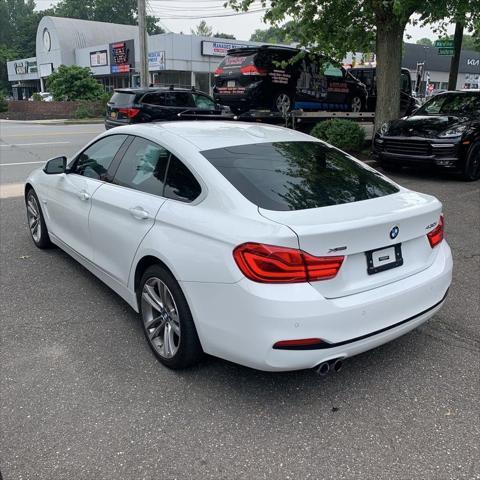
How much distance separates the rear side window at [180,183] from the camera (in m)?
3.17

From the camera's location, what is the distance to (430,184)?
9.28 meters

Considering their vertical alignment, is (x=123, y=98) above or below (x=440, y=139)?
above

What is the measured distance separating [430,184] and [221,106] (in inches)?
300

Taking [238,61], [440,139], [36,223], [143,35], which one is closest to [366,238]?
[36,223]

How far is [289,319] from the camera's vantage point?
2.56 m

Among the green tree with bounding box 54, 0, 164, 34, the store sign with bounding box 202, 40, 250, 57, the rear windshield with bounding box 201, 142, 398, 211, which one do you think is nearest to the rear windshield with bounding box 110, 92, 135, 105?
the rear windshield with bounding box 201, 142, 398, 211

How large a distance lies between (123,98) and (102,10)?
103 m

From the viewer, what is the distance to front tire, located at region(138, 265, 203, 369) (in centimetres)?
303

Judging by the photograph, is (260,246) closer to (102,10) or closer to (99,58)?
(99,58)

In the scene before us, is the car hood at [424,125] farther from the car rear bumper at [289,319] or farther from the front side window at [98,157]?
the car rear bumper at [289,319]

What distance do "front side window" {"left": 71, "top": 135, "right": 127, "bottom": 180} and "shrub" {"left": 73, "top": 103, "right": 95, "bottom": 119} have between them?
32695 mm

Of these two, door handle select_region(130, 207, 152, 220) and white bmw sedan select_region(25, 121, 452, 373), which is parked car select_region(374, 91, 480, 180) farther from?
door handle select_region(130, 207, 152, 220)

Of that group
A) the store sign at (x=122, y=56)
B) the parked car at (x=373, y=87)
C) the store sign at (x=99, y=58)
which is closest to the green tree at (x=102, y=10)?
the store sign at (x=99, y=58)

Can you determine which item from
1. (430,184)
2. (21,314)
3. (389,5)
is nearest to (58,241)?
(21,314)
